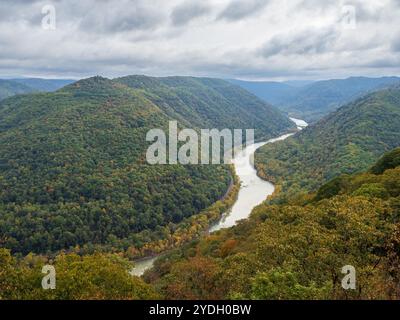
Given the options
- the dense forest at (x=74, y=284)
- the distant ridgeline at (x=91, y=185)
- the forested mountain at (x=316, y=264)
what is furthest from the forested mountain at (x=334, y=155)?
the dense forest at (x=74, y=284)

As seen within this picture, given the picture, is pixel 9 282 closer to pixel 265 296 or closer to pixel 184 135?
pixel 265 296

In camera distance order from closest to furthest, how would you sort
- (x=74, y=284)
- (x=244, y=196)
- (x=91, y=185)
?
1. (x=74, y=284)
2. (x=91, y=185)
3. (x=244, y=196)

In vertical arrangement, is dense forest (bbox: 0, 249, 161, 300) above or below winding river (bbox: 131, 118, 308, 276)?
above

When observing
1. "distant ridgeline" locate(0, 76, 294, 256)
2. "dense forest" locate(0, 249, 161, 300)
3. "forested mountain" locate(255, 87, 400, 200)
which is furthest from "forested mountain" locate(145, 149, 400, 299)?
"forested mountain" locate(255, 87, 400, 200)

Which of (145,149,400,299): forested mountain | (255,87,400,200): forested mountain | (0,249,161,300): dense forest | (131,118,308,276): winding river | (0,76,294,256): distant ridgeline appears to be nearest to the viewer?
(145,149,400,299): forested mountain

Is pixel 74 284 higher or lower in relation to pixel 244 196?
higher

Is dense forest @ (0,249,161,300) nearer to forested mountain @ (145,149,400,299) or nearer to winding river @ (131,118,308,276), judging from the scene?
forested mountain @ (145,149,400,299)

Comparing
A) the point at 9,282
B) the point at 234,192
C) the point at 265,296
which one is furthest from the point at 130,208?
the point at 265,296

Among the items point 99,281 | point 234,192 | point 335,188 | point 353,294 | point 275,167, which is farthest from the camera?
point 275,167

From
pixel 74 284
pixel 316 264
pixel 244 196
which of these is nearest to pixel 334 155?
pixel 244 196

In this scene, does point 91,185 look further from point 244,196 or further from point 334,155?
point 334,155

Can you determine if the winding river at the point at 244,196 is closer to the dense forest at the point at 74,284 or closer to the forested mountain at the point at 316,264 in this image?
the dense forest at the point at 74,284
